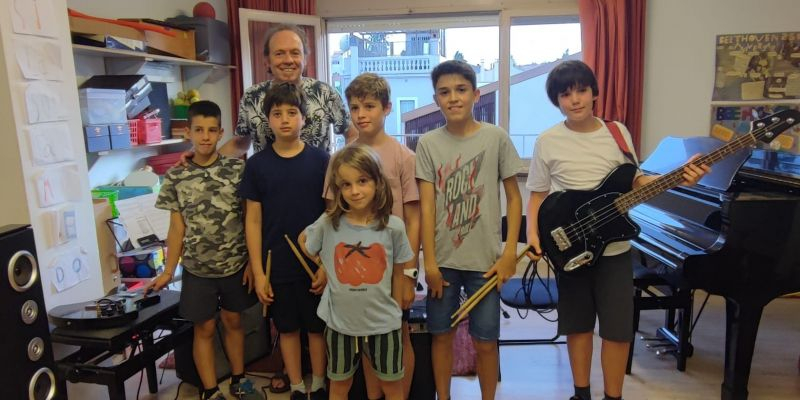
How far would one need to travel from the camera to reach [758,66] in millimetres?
3424

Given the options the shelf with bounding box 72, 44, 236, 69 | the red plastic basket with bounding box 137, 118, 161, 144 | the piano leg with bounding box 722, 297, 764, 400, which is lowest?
the piano leg with bounding box 722, 297, 764, 400

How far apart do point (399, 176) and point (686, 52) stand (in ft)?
9.25

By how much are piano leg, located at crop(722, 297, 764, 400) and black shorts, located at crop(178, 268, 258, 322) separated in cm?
174

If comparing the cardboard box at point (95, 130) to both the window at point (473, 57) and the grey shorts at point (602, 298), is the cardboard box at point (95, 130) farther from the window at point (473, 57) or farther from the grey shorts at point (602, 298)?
the grey shorts at point (602, 298)

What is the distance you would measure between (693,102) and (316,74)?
2.71m

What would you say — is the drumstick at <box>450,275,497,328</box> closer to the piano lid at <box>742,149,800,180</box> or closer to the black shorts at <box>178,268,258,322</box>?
the black shorts at <box>178,268,258,322</box>

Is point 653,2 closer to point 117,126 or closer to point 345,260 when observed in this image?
point 345,260

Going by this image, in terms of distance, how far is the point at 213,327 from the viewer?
1979mm

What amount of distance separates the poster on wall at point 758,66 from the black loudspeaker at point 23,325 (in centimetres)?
386

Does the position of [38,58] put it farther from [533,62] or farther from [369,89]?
[533,62]

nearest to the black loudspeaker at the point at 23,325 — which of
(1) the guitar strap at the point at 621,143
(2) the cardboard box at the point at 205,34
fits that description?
(1) the guitar strap at the point at 621,143

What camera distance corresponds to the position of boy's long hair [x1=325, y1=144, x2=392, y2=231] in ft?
5.19

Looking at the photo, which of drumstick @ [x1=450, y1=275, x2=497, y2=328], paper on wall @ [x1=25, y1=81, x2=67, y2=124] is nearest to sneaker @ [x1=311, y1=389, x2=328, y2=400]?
drumstick @ [x1=450, y1=275, x2=497, y2=328]

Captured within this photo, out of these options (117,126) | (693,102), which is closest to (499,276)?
(117,126)
